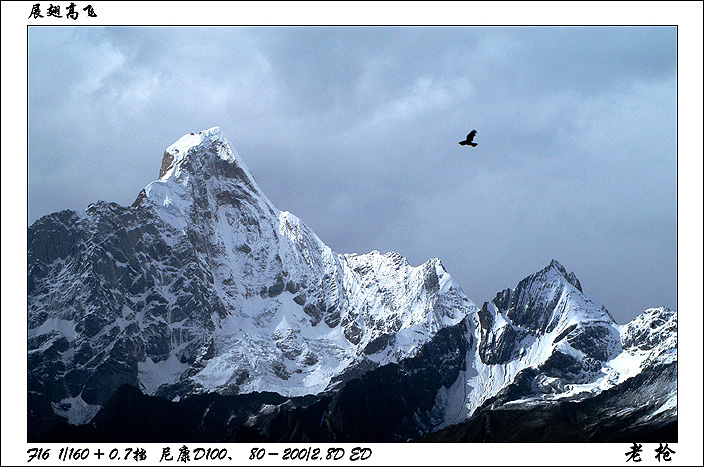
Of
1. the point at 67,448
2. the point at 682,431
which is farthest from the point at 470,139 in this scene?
the point at 67,448

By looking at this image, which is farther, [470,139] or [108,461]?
[108,461]

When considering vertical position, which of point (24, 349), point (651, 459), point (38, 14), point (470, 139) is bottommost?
point (651, 459)

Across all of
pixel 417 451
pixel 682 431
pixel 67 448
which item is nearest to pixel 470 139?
pixel 417 451

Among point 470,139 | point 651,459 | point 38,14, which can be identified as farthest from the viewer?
point 651,459

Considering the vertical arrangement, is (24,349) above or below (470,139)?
below

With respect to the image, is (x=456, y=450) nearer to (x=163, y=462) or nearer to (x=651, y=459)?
(x=651, y=459)

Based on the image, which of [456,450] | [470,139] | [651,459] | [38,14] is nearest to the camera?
[470,139]

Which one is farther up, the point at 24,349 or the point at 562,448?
the point at 24,349

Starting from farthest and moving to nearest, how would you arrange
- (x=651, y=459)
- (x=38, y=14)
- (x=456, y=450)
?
(x=456, y=450) → (x=651, y=459) → (x=38, y=14)

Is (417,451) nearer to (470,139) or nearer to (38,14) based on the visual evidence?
(470,139)
